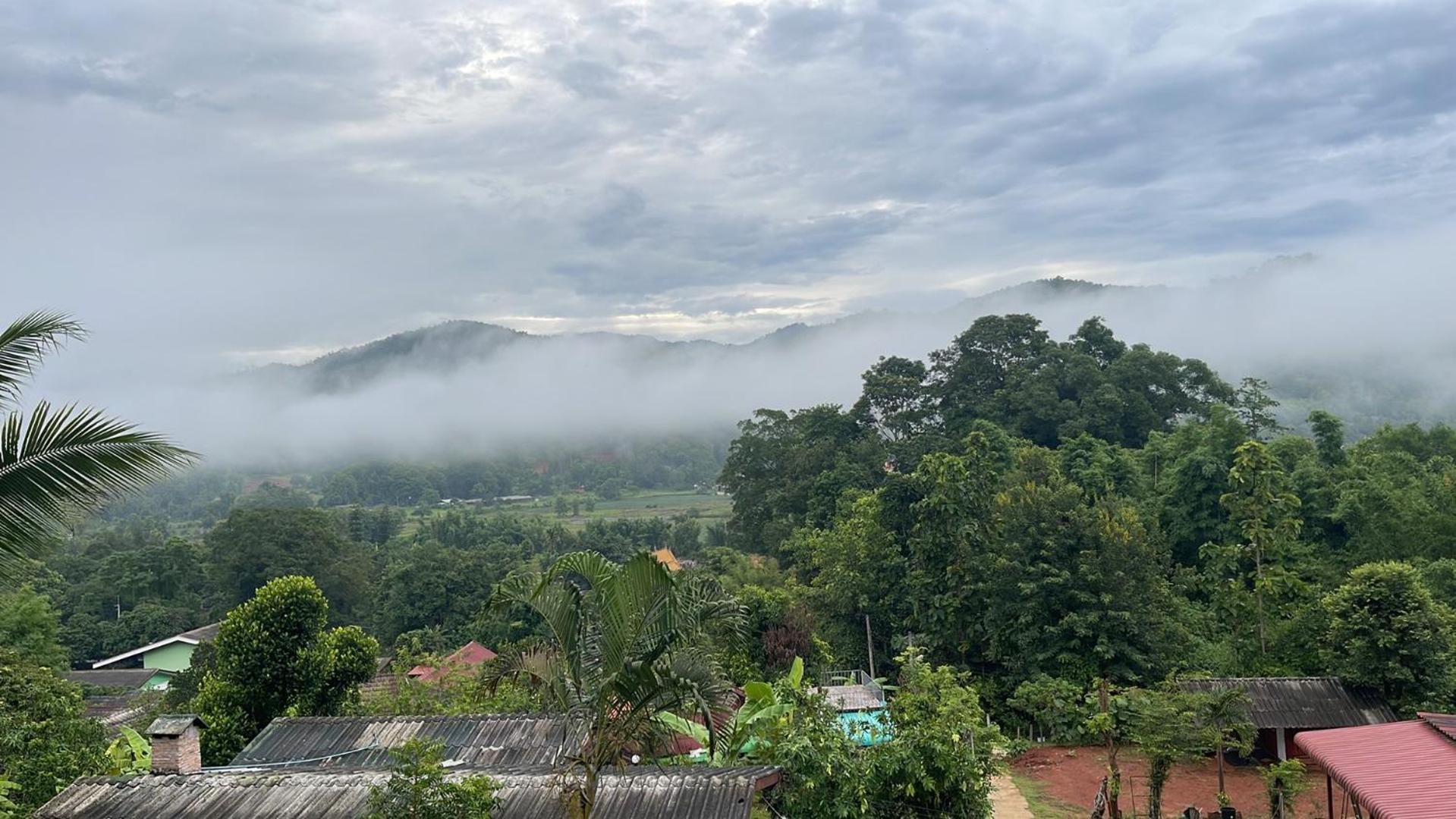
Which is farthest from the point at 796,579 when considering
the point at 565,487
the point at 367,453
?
the point at 367,453

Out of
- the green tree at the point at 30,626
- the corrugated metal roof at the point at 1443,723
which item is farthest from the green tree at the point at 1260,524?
the green tree at the point at 30,626

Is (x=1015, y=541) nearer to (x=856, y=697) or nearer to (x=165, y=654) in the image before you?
(x=856, y=697)

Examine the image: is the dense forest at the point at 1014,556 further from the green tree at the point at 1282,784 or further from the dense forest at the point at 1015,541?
the green tree at the point at 1282,784

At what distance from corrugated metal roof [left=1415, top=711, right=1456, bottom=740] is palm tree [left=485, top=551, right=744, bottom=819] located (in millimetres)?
7701

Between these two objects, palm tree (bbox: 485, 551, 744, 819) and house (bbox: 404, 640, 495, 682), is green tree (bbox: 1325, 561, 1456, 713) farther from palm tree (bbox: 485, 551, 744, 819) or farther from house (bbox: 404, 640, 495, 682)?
house (bbox: 404, 640, 495, 682)

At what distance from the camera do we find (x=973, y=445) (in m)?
23.3

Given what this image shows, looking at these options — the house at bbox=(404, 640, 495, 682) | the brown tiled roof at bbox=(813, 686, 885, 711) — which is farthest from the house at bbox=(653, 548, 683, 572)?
the house at bbox=(404, 640, 495, 682)

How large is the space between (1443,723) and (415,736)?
1118 cm

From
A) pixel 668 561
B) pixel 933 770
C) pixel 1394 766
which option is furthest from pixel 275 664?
pixel 1394 766

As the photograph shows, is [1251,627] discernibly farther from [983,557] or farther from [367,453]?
[367,453]

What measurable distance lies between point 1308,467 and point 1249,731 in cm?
1436

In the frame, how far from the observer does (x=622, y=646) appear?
6.42 metres

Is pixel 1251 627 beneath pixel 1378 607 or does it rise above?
beneath

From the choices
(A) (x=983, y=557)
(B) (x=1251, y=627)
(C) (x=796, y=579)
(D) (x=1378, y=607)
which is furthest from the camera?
(C) (x=796, y=579)
